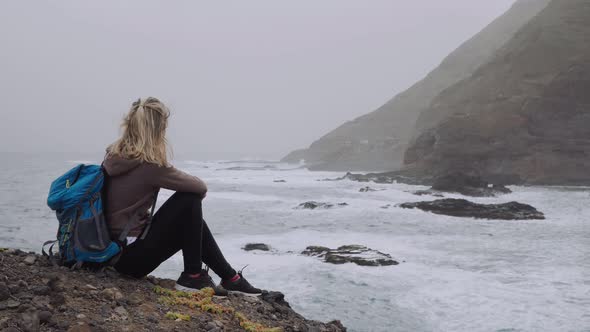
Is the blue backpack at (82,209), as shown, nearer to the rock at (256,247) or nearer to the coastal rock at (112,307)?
the coastal rock at (112,307)

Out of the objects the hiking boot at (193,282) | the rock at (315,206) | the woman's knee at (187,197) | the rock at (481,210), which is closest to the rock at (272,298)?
the hiking boot at (193,282)

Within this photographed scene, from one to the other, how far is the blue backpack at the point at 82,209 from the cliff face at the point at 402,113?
323 feet

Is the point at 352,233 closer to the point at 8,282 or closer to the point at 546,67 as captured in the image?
the point at 8,282

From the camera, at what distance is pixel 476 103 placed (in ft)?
188

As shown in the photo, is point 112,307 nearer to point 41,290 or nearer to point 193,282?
point 41,290

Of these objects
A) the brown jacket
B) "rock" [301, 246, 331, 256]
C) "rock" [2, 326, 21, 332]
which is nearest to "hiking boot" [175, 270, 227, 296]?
the brown jacket

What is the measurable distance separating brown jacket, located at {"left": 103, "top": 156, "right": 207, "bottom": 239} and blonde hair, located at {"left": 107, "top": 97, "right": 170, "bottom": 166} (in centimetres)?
7

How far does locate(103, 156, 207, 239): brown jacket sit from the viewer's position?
447 centimetres

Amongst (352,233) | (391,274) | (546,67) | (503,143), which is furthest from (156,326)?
(546,67)

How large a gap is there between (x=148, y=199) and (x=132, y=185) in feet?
0.68

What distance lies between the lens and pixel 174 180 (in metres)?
4.57

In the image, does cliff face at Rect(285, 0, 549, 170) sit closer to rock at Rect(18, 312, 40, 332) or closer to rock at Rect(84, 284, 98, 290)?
rock at Rect(84, 284, 98, 290)

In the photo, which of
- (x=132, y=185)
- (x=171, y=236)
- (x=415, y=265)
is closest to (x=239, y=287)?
(x=171, y=236)

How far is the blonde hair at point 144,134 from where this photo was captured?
4383 mm
